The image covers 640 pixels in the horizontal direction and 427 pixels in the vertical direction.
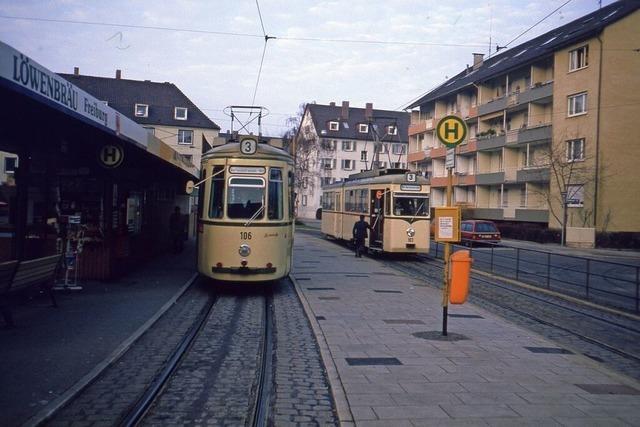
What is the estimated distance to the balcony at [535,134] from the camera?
43719mm

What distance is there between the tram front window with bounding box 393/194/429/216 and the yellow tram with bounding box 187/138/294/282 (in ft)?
32.4

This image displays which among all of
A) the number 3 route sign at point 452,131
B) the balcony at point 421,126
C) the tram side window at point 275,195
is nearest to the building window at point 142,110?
the balcony at point 421,126

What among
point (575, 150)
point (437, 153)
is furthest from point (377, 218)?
point (437, 153)

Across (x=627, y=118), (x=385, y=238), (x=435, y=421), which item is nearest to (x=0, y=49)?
(x=435, y=421)

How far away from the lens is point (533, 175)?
44.7 metres

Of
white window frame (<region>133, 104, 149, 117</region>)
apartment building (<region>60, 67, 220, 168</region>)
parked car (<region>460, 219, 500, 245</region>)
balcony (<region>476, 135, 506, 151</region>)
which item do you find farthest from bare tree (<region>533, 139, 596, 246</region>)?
white window frame (<region>133, 104, 149, 117</region>)

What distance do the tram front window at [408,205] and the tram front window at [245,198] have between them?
10.5 meters

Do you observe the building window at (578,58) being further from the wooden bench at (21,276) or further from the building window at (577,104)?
the wooden bench at (21,276)

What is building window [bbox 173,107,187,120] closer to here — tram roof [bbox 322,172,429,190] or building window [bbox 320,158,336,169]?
building window [bbox 320,158,336,169]

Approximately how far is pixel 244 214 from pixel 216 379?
7047mm

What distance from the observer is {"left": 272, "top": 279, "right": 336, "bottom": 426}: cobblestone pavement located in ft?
19.5

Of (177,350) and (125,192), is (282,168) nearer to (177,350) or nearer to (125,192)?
(125,192)

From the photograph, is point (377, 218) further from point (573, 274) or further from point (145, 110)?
point (145, 110)

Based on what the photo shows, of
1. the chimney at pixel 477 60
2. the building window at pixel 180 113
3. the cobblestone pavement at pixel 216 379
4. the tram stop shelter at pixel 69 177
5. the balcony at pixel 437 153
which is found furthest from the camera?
the building window at pixel 180 113
